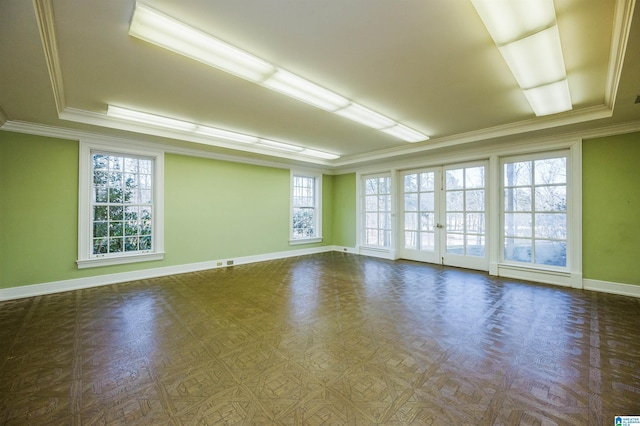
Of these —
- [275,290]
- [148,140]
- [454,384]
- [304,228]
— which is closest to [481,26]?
[454,384]

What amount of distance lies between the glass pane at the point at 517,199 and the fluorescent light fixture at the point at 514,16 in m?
3.87

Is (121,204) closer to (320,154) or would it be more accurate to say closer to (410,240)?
(320,154)

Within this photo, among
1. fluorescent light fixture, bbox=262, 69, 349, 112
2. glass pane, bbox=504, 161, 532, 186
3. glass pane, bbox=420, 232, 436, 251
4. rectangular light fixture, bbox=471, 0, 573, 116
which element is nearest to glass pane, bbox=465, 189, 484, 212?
glass pane, bbox=504, 161, 532, 186

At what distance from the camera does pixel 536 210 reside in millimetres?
5012

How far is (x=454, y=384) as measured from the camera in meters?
2.01

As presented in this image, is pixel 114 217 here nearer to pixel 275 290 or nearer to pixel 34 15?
pixel 275 290

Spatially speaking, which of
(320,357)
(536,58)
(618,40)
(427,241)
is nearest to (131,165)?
(320,357)

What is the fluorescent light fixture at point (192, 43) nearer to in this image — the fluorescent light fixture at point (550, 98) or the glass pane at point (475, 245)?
the fluorescent light fixture at point (550, 98)

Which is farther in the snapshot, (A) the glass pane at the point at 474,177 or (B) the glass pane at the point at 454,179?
(B) the glass pane at the point at 454,179

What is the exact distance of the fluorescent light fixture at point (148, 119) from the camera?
3838 mm

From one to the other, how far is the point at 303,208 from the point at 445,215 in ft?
12.5

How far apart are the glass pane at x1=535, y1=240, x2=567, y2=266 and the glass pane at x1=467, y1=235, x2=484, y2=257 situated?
0.94m

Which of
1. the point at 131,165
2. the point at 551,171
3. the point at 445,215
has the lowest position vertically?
the point at 445,215

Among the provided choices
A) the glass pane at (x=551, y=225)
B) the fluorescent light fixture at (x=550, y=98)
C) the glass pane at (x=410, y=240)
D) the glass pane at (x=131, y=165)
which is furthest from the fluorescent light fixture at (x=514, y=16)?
the glass pane at (x=131, y=165)
